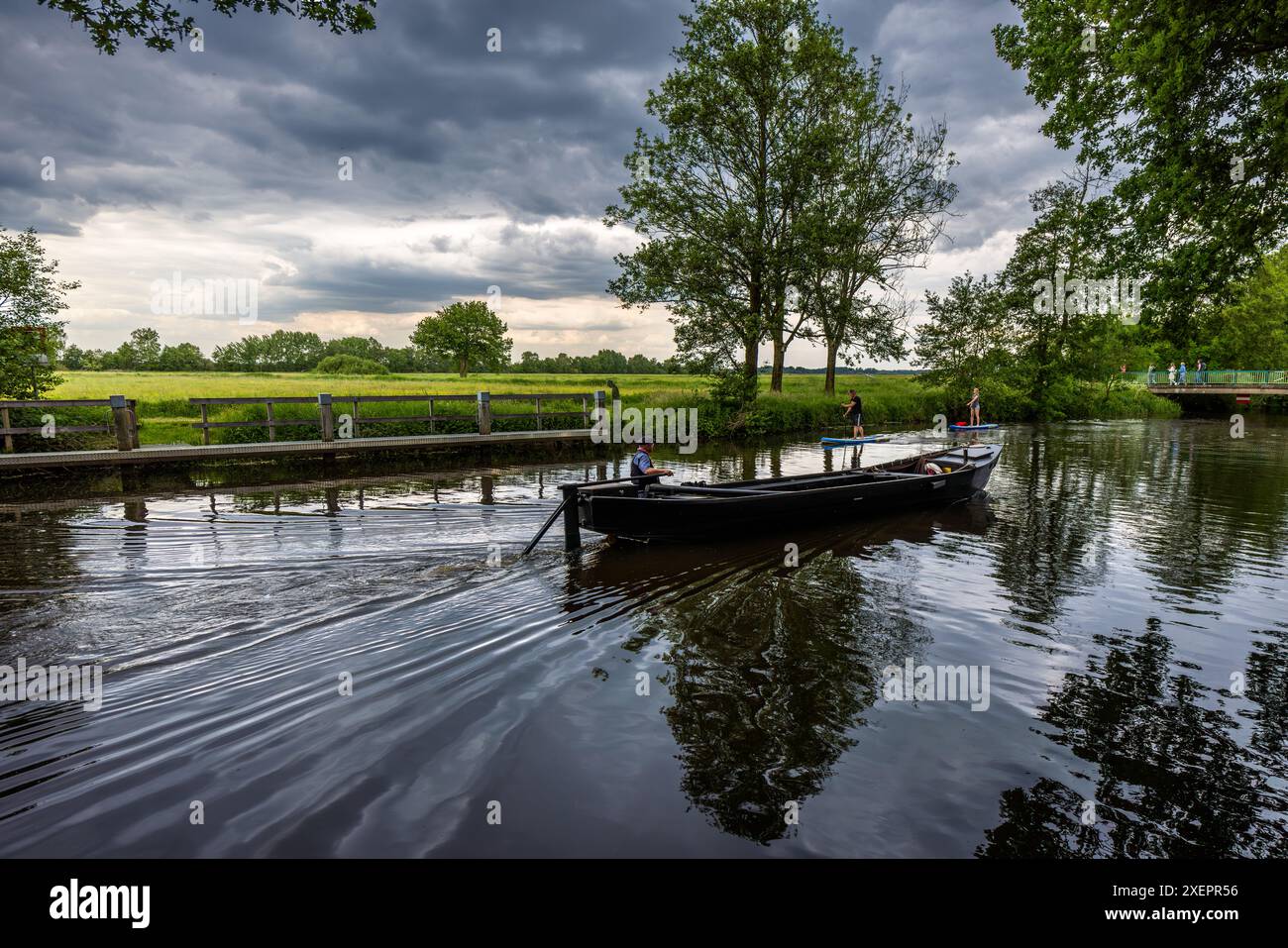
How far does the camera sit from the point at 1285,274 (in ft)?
166

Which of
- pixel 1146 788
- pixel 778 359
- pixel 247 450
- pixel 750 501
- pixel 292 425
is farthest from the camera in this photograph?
pixel 778 359

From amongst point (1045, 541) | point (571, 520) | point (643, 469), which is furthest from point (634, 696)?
point (1045, 541)

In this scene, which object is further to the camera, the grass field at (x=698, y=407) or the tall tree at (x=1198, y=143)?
the grass field at (x=698, y=407)

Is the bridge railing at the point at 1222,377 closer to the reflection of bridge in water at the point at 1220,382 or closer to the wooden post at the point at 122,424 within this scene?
the reflection of bridge in water at the point at 1220,382

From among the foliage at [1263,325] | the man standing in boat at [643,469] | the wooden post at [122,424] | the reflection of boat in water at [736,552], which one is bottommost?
the reflection of boat in water at [736,552]

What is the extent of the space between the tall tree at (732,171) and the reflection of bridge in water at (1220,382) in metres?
36.0

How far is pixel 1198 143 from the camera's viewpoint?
483 inches

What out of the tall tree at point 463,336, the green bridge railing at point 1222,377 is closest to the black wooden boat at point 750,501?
the green bridge railing at point 1222,377

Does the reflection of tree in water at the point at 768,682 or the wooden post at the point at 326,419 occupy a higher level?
the wooden post at the point at 326,419

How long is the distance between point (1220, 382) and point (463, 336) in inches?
2805

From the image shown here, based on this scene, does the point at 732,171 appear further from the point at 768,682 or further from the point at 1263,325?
the point at 1263,325

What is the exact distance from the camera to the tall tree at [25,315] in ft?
57.0

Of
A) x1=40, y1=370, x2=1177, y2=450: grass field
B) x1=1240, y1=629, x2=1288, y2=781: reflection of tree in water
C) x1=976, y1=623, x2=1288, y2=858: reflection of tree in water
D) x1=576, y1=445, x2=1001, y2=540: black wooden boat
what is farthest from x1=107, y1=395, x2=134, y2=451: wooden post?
x1=1240, y1=629, x2=1288, y2=781: reflection of tree in water

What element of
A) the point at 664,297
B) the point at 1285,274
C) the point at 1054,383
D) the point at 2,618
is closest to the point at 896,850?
the point at 2,618
